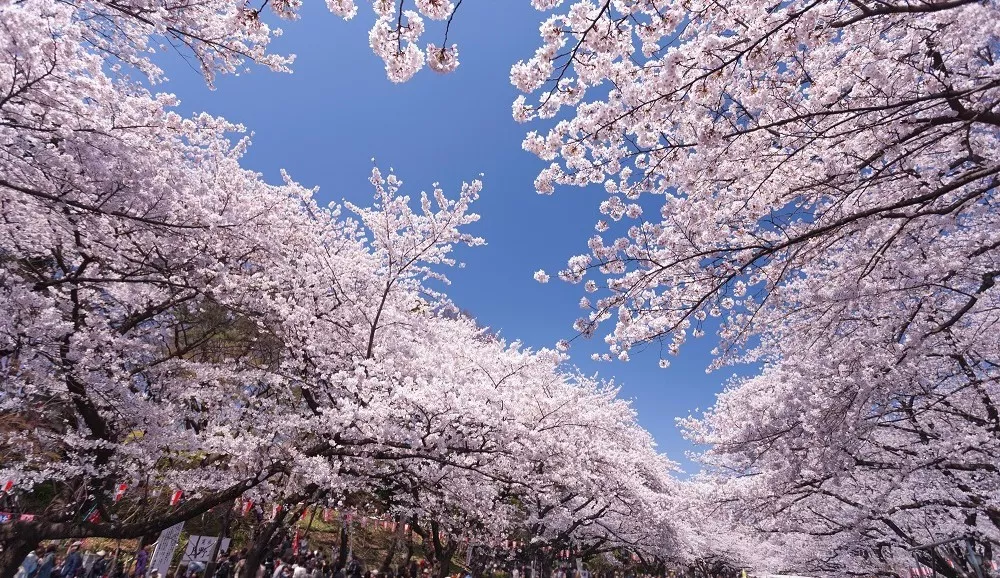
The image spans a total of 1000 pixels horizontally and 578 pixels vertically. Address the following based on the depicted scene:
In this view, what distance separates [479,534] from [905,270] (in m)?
12.1

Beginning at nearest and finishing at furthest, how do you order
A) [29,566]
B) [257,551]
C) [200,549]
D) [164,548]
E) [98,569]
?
[257,551]
[164,548]
[29,566]
[200,549]
[98,569]

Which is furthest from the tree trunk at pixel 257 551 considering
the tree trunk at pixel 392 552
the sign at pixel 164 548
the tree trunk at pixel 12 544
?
the tree trunk at pixel 392 552

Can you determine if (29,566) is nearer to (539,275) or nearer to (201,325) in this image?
(201,325)

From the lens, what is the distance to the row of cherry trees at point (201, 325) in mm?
5555

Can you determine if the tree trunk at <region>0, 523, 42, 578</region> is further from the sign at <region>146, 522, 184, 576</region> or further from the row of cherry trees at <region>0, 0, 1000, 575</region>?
the sign at <region>146, 522, 184, 576</region>

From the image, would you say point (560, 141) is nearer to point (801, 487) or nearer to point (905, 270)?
point (905, 270)

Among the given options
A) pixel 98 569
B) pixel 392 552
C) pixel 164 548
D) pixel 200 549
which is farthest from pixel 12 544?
pixel 392 552

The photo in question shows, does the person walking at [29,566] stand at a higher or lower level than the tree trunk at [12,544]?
lower

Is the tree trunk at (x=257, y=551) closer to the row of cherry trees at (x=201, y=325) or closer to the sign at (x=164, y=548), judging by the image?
the row of cherry trees at (x=201, y=325)

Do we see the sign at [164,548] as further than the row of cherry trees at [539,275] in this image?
Yes

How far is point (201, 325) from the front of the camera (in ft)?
40.8

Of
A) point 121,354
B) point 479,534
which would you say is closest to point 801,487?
point 479,534

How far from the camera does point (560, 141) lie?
16.7 ft

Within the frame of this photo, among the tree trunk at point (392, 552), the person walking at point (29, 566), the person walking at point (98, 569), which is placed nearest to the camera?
the person walking at point (29, 566)
